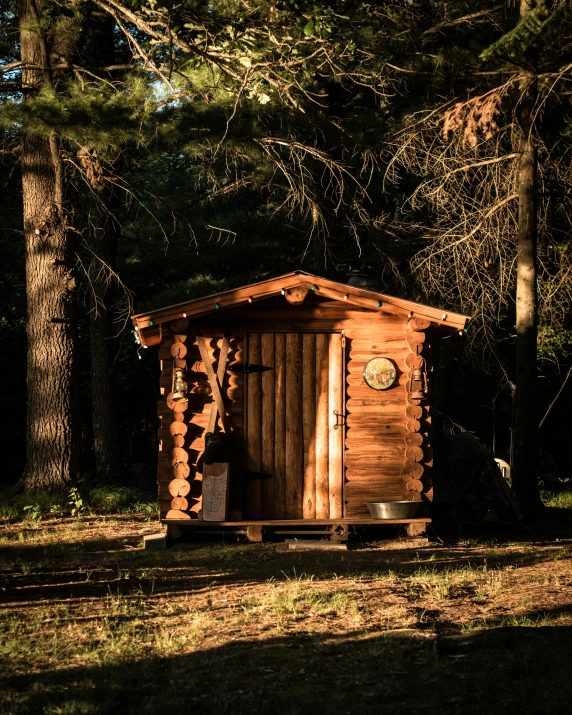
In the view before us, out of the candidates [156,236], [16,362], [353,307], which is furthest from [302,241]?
[353,307]

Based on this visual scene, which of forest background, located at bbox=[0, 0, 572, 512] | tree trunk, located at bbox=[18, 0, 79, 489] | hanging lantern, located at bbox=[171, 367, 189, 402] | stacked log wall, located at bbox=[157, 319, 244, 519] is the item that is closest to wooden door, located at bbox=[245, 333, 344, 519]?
stacked log wall, located at bbox=[157, 319, 244, 519]

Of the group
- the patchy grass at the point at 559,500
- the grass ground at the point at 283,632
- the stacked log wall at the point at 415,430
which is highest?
the stacked log wall at the point at 415,430

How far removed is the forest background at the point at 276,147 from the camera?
11406 mm

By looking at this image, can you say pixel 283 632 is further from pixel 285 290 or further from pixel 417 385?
pixel 417 385

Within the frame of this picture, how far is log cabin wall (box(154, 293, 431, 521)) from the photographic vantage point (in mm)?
11031

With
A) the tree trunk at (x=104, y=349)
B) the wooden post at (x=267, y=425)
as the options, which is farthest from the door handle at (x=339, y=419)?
the tree trunk at (x=104, y=349)

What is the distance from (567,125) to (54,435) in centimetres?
940

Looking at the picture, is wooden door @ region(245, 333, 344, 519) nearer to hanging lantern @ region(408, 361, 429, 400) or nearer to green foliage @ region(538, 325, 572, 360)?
hanging lantern @ region(408, 361, 429, 400)

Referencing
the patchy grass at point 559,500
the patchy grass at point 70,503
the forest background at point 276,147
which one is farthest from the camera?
the patchy grass at point 559,500

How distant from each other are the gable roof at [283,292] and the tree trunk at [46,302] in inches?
119

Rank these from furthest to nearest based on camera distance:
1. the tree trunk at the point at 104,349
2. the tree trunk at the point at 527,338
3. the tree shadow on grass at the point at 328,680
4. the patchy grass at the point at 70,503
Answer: the tree trunk at the point at 104,349 → the tree trunk at the point at 527,338 → the patchy grass at the point at 70,503 → the tree shadow on grass at the point at 328,680

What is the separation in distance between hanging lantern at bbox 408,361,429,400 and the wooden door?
0.82m

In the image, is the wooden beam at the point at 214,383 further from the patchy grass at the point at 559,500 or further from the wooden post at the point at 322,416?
the patchy grass at the point at 559,500

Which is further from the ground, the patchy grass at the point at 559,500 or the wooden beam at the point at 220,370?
the wooden beam at the point at 220,370
